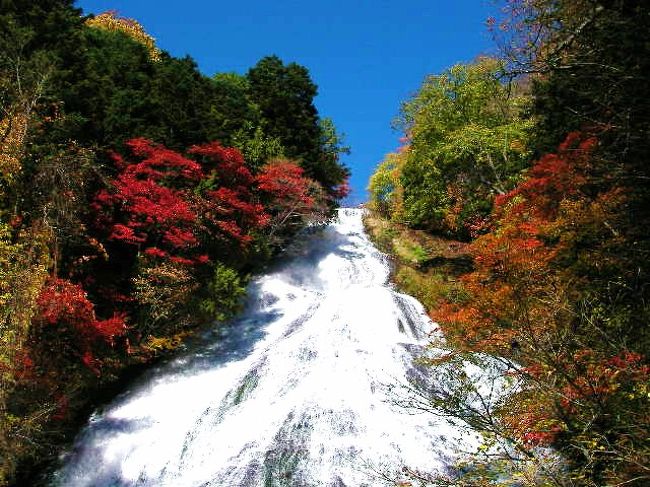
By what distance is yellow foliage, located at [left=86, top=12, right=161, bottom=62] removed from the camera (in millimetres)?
42500

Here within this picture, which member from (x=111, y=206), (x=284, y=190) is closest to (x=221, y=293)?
(x=111, y=206)

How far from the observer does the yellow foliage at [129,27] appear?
42.5 meters

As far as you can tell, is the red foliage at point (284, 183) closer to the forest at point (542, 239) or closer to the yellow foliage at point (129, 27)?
the forest at point (542, 239)

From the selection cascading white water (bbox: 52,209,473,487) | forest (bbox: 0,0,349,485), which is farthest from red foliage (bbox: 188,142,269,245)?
cascading white water (bbox: 52,209,473,487)

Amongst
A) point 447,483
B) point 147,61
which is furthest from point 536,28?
point 147,61

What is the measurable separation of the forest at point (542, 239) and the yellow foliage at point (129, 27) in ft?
69.4

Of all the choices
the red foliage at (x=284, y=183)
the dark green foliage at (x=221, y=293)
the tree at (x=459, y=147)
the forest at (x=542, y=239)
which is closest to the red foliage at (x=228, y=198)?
the red foliage at (x=284, y=183)

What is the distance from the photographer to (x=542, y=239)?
53.4ft

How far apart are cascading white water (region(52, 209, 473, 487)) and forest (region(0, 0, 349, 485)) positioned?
121 cm

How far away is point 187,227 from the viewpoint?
20219 millimetres

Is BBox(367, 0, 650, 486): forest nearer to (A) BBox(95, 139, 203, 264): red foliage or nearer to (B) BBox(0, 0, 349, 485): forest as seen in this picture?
(B) BBox(0, 0, 349, 485): forest

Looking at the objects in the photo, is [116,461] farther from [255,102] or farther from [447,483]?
[255,102]

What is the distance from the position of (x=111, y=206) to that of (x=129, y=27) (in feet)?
105

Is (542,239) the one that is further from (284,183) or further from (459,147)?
(284,183)
